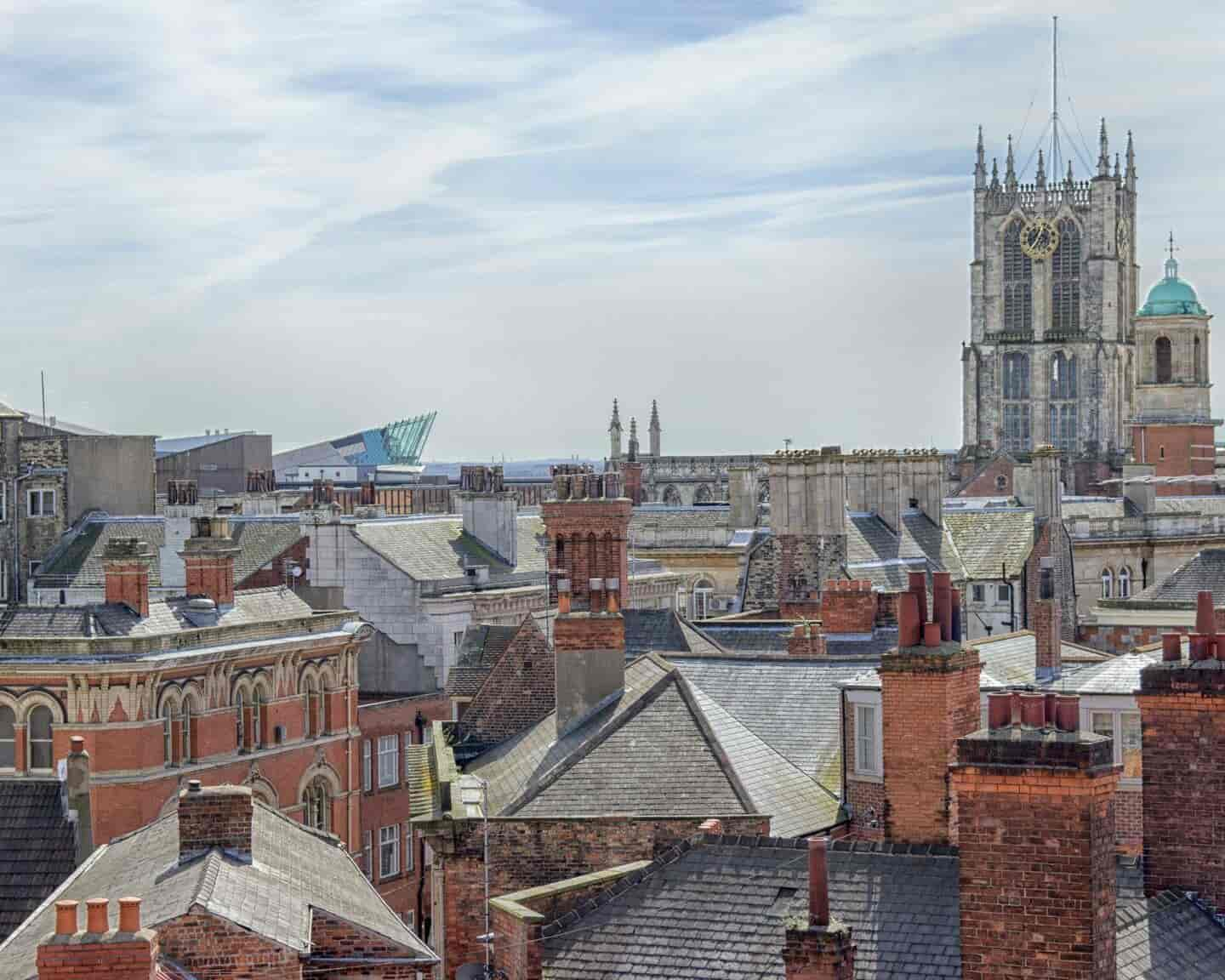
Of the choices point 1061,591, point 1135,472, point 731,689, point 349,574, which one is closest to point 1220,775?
point 731,689

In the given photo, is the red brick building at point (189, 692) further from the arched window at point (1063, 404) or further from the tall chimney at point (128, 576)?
the arched window at point (1063, 404)

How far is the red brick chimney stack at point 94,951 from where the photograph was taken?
62.5 ft

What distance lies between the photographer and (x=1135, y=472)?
115625 millimetres

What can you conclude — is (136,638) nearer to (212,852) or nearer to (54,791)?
(54,791)

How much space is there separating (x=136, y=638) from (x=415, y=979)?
2630 centimetres

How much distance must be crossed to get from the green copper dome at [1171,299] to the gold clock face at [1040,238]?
37.9 meters

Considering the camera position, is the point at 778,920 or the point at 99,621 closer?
the point at 778,920

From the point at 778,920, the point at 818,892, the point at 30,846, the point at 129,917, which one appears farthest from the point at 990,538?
the point at 129,917

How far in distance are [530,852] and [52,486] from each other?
54293 millimetres

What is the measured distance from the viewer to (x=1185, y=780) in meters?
22.2

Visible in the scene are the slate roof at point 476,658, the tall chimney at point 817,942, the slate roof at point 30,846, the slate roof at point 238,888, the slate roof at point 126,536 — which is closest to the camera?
the tall chimney at point 817,942

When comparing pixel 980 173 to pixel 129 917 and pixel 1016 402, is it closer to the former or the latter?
pixel 1016 402

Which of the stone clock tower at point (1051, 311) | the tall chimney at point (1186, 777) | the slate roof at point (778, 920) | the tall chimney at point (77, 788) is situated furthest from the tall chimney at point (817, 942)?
the stone clock tower at point (1051, 311)

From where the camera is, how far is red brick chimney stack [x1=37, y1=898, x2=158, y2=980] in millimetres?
19047
